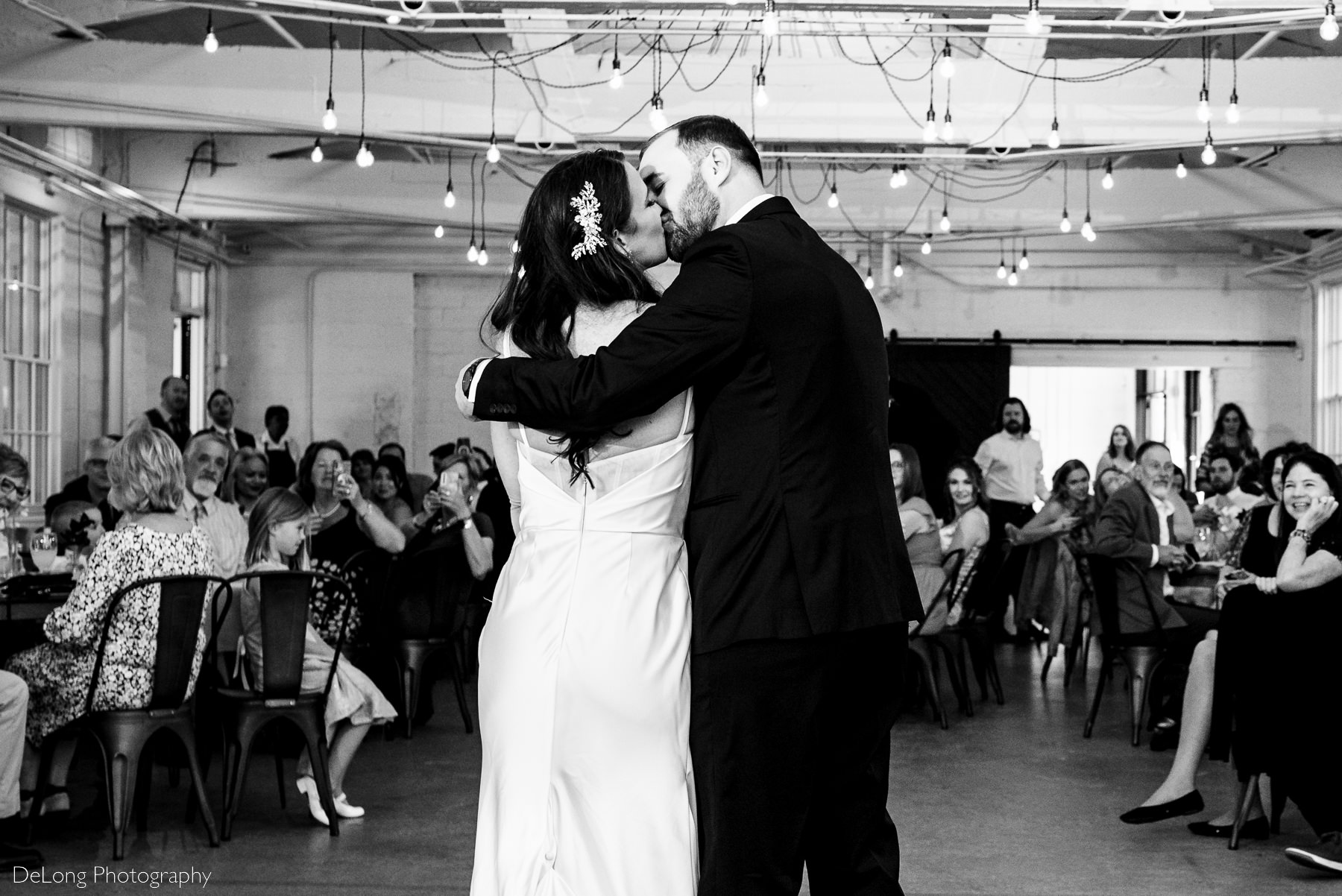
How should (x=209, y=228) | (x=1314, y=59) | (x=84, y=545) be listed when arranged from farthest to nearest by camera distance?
(x=209, y=228)
(x=1314, y=59)
(x=84, y=545)

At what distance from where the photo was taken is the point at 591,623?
7.72 ft

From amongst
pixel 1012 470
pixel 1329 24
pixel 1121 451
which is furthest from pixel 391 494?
pixel 1121 451

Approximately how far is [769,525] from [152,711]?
286cm

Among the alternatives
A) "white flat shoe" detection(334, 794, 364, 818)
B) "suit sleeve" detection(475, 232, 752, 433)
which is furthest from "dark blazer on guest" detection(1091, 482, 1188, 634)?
"suit sleeve" detection(475, 232, 752, 433)

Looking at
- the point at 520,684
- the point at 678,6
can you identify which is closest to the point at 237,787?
the point at 520,684

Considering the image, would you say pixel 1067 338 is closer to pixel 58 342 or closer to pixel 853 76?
pixel 853 76

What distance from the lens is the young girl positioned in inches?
191

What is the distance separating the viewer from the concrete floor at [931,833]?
4230mm

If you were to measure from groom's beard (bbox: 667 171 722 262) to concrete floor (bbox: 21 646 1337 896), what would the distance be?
2300 mm

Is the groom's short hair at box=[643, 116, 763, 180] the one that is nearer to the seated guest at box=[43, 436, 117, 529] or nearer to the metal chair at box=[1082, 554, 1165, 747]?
the metal chair at box=[1082, 554, 1165, 747]

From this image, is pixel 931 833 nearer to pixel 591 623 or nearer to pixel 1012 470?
pixel 591 623

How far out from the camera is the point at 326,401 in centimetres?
1496

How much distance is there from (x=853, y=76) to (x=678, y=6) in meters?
3.25

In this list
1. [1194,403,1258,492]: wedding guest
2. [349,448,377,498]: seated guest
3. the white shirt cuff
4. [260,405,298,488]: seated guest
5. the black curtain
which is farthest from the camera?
the black curtain
